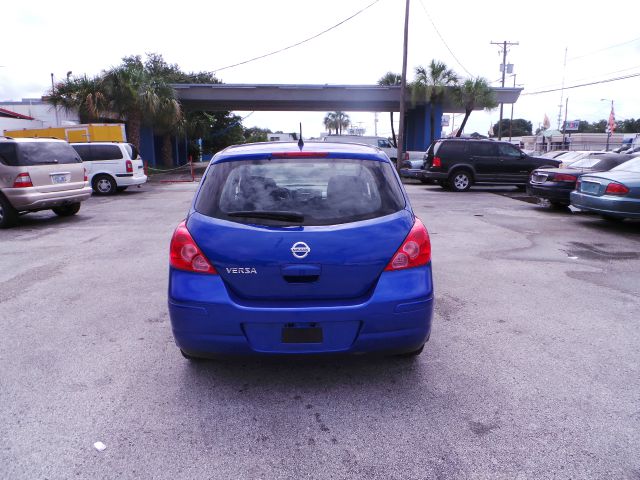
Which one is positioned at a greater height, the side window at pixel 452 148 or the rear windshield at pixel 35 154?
the rear windshield at pixel 35 154

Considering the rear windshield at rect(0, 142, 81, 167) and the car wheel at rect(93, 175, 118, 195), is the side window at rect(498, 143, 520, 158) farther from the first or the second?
the car wheel at rect(93, 175, 118, 195)

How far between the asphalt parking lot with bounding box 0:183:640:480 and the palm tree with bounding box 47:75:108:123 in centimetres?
2100

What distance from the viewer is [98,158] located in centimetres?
1692

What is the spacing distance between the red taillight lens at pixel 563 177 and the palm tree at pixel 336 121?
70.6m

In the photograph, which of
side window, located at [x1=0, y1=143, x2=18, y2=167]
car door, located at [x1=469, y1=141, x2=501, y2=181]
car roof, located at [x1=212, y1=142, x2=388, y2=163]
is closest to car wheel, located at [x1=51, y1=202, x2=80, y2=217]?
side window, located at [x1=0, y1=143, x2=18, y2=167]

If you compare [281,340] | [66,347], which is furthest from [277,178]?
[66,347]

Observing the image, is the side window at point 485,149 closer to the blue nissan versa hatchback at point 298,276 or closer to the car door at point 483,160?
the car door at point 483,160

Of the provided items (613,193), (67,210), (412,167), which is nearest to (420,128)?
(412,167)

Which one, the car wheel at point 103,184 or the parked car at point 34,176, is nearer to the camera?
the parked car at point 34,176

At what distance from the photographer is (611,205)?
8.81m

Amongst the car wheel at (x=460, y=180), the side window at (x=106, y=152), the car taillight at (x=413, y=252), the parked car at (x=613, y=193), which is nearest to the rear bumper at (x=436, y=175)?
the car wheel at (x=460, y=180)

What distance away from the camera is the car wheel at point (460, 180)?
17.3 metres

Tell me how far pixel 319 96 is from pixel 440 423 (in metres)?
30.3

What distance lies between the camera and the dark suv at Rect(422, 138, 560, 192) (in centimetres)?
1711
